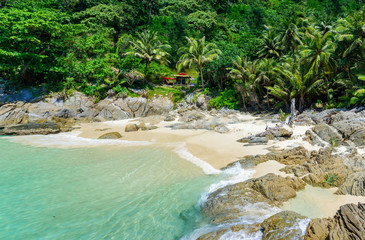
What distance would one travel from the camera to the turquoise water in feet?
20.3

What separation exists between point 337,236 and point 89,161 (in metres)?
11.7

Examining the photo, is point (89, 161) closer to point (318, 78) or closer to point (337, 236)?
point (337, 236)

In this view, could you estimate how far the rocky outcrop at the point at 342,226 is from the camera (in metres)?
4.17

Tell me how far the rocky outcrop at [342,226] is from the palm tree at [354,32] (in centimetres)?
1962

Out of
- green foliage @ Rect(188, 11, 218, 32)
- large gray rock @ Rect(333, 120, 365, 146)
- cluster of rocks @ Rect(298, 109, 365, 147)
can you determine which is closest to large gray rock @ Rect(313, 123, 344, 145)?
cluster of rocks @ Rect(298, 109, 365, 147)

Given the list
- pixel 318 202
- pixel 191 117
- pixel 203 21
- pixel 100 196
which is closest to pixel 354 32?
pixel 191 117

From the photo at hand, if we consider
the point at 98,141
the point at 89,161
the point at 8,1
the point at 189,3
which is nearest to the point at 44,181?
the point at 89,161

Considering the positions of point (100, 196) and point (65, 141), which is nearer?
point (100, 196)

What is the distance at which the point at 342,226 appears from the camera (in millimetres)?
4434

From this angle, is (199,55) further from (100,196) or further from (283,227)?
(283,227)

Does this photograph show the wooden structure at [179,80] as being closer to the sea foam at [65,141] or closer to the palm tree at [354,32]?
the sea foam at [65,141]

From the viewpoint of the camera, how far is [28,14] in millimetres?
26594

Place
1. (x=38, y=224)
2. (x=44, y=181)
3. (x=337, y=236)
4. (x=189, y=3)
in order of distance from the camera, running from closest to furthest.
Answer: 1. (x=337, y=236)
2. (x=38, y=224)
3. (x=44, y=181)
4. (x=189, y=3)

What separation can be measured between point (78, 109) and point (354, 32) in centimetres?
3287
